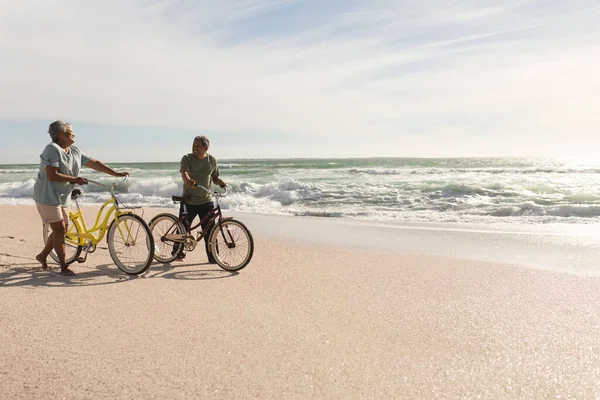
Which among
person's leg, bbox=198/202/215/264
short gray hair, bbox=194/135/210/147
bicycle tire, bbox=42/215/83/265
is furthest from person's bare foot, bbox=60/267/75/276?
short gray hair, bbox=194/135/210/147

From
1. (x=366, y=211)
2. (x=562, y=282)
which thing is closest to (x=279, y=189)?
(x=366, y=211)

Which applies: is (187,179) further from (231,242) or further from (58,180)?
(58,180)

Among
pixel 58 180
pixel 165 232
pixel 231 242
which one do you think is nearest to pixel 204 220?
pixel 231 242

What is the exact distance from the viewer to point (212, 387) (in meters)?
2.74

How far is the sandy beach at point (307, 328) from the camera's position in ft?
9.18

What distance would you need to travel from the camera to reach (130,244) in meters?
5.54

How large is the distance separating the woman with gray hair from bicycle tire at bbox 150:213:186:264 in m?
1.04

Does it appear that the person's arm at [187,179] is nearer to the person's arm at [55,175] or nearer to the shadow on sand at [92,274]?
the shadow on sand at [92,274]

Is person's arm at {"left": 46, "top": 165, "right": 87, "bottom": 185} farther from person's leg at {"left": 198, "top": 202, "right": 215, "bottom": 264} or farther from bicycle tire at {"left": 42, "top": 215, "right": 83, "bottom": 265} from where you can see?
person's leg at {"left": 198, "top": 202, "right": 215, "bottom": 264}

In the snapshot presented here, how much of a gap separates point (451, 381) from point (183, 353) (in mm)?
1798

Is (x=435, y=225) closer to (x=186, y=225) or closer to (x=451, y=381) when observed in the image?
(x=186, y=225)

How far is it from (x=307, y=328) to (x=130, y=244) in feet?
9.31

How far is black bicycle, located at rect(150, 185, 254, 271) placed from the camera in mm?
6031

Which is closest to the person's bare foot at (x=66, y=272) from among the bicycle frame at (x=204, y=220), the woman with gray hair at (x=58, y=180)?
the woman with gray hair at (x=58, y=180)
